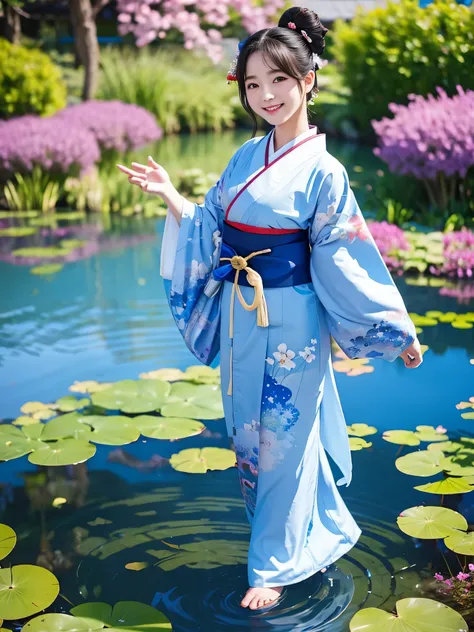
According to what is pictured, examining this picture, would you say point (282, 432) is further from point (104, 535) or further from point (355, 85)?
point (355, 85)

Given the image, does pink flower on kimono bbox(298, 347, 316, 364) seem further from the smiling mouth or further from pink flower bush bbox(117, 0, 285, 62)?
pink flower bush bbox(117, 0, 285, 62)

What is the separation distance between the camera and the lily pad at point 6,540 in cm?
278

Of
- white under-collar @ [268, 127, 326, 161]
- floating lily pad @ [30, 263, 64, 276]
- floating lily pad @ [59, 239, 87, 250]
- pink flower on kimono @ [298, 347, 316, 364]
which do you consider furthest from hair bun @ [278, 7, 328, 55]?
floating lily pad @ [59, 239, 87, 250]

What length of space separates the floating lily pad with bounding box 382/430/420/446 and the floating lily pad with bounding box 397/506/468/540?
1.66ft

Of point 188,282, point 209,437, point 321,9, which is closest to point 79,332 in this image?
point 209,437

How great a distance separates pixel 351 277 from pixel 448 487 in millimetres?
1077

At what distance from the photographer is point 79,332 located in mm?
4922

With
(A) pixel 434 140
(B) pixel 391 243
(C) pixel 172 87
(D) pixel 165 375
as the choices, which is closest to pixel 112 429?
(D) pixel 165 375

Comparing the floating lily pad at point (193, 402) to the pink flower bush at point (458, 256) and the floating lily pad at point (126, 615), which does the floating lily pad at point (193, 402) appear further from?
the pink flower bush at point (458, 256)

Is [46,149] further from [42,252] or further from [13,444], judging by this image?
[13,444]

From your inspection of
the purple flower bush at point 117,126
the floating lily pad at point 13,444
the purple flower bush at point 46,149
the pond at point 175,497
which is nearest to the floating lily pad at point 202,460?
the pond at point 175,497

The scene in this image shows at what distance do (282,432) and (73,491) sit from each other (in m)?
1.09

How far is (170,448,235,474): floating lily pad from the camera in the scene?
10.8 feet

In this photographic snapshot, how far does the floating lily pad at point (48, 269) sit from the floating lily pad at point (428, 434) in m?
3.34
